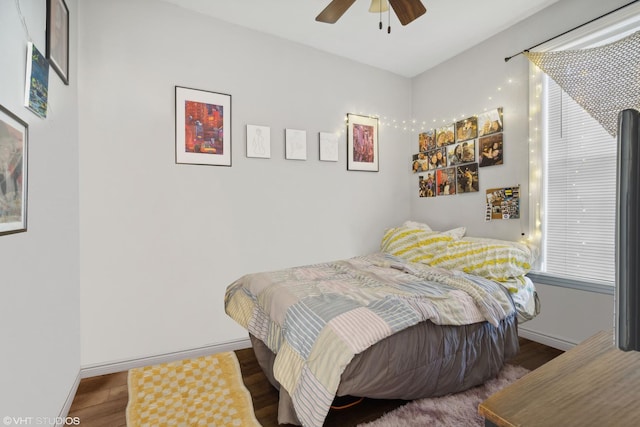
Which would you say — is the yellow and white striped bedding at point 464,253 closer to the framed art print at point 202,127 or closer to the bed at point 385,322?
the bed at point 385,322

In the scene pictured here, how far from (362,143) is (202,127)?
1.69 meters

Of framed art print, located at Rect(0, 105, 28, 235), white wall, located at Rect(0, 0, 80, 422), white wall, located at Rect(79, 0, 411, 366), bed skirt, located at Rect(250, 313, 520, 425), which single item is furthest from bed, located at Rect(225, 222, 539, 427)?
framed art print, located at Rect(0, 105, 28, 235)

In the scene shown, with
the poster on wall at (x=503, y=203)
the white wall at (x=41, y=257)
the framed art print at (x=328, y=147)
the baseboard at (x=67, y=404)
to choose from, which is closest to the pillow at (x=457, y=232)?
the poster on wall at (x=503, y=203)

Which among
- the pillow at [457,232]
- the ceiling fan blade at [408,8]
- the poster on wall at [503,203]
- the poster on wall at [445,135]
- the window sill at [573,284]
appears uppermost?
the ceiling fan blade at [408,8]

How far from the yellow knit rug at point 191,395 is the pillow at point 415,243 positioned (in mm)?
1696

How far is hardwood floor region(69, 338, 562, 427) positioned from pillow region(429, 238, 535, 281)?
697mm

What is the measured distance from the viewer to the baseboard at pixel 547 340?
96.2 inches

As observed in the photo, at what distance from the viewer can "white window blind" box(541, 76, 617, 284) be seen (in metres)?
2.27

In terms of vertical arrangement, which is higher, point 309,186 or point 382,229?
point 309,186

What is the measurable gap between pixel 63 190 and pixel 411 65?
135 inches

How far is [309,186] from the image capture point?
317 cm

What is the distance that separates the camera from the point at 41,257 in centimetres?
154

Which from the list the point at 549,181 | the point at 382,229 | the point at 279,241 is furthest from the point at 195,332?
the point at 549,181

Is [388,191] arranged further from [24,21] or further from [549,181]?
[24,21]
